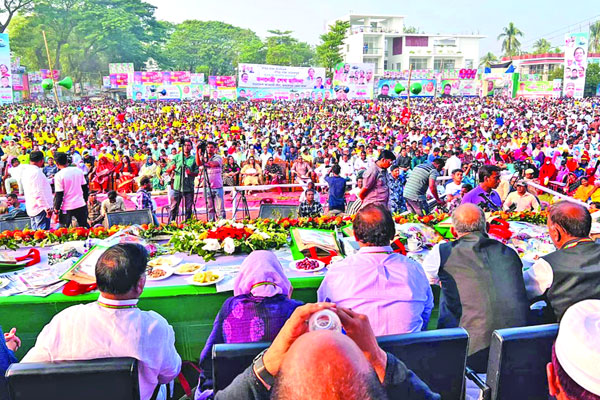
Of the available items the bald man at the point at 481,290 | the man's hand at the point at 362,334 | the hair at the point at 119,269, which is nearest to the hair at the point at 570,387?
the man's hand at the point at 362,334

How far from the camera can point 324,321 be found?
1325 millimetres

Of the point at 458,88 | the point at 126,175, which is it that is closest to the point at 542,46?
the point at 458,88

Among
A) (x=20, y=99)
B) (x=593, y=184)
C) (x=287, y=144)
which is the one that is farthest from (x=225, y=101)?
(x=593, y=184)

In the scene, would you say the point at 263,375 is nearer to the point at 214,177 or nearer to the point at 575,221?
the point at 575,221

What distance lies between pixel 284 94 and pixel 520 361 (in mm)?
35961

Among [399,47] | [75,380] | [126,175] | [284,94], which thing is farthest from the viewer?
[399,47]

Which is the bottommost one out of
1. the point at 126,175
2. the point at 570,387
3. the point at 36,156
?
the point at 126,175

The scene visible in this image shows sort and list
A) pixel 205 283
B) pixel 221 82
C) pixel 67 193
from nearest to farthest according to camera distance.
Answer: pixel 205 283 < pixel 67 193 < pixel 221 82

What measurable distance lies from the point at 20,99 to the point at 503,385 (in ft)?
149

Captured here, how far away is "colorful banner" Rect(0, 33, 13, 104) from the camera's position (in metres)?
29.3

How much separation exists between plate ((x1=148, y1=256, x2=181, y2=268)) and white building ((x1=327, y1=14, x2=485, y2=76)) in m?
58.8

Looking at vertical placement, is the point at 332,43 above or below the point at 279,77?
above

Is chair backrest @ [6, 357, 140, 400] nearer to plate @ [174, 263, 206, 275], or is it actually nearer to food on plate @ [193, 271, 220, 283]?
food on plate @ [193, 271, 220, 283]

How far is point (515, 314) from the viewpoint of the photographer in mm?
2559
